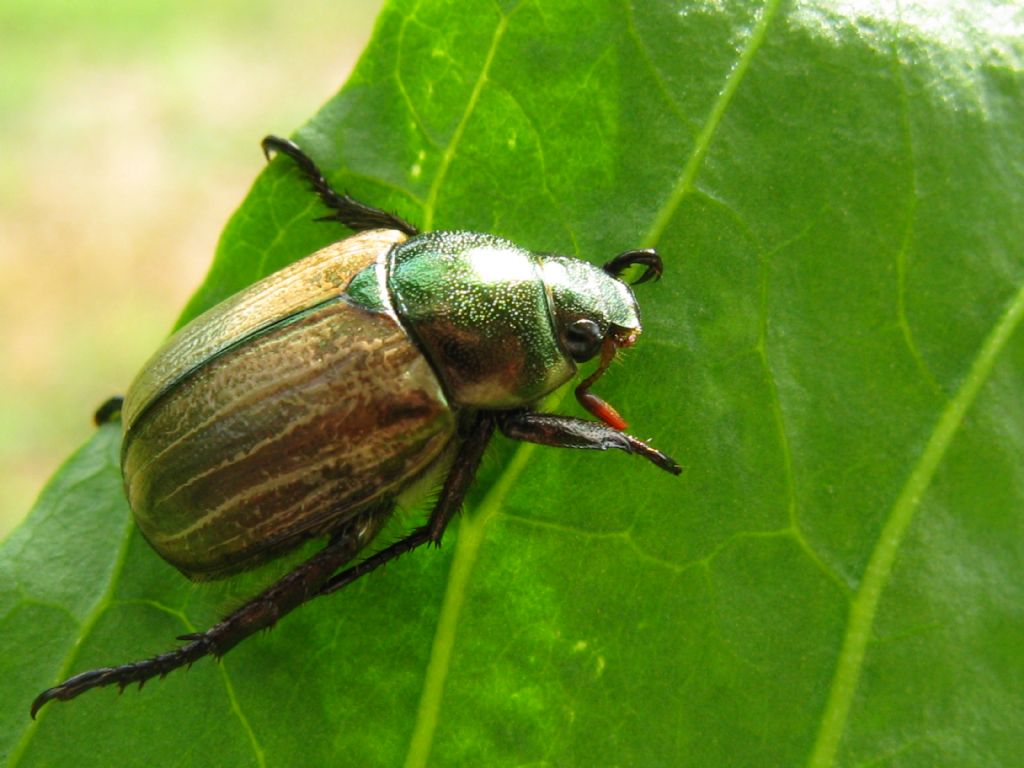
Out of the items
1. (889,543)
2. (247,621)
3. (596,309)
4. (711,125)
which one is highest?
(711,125)

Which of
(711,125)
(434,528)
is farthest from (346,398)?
(711,125)

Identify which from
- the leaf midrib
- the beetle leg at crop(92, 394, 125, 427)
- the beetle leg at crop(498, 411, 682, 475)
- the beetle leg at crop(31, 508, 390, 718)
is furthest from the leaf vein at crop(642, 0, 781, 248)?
the beetle leg at crop(92, 394, 125, 427)

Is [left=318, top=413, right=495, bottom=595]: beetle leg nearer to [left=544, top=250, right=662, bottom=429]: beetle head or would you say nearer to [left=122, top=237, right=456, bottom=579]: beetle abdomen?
[left=122, top=237, right=456, bottom=579]: beetle abdomen

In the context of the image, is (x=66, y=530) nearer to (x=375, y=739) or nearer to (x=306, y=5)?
(x=375, y=739)

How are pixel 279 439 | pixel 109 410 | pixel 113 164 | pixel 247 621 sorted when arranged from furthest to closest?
pixel 113 164 → pixel 109 410 → pixel 247 621 → pixel 279 439

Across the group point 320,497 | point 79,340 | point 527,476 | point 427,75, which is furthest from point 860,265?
point 79,340

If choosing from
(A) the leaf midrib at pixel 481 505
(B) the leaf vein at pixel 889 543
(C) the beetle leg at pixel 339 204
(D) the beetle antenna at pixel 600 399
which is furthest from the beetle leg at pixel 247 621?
(B) the leaf vein at pixel 889 543

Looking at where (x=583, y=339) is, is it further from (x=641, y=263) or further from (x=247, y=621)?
(x=247, y=621)

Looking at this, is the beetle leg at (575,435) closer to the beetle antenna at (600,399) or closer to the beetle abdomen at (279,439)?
the beetle antenna at (600,399)
